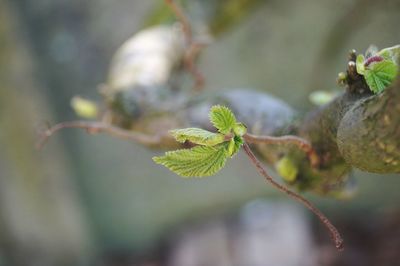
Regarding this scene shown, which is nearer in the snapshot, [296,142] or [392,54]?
[392,54]

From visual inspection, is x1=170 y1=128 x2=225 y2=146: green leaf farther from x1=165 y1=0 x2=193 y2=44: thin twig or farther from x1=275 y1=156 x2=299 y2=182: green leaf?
x1=165 y1=0 x2=193 y2=44: thin twig

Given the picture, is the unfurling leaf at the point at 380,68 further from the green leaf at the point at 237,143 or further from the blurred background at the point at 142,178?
the blurred background at the point at 142,178

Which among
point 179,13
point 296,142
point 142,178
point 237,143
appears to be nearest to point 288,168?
point 296,142

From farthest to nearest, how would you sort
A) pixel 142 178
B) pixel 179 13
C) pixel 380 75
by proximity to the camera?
pixel 142 178 < pixel 179 13 < pixel 380 75

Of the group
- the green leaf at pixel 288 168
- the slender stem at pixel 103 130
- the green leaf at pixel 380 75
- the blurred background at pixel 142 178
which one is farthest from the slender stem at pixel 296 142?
the blurred background at pixel 142 178

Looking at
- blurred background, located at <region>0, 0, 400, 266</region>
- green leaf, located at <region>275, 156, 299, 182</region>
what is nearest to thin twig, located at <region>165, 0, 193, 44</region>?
green leaf, located at <region>275, 156, 299, 182</region>

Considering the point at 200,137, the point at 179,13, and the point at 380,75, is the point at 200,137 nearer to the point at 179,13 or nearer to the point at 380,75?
the point at 380,75

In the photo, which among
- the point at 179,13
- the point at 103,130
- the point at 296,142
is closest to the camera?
the point at 296,142
